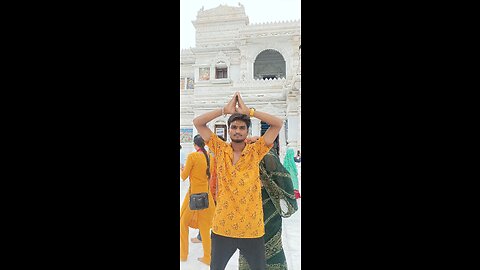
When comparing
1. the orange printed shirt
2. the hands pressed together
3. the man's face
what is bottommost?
the orange printed shirt

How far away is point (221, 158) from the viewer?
3.44 ft

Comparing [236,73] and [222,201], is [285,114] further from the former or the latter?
[222,201]

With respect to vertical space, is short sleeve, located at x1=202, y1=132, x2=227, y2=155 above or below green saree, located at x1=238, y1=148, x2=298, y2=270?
above

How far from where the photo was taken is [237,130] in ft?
3.40

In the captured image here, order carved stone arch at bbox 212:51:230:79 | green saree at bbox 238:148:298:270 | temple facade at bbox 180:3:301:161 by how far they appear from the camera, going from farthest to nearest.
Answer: carved stone arch at bbox 212:51:230:79 → temple facade at bbox 180:3:301:161 → green saree at bbox 238:148:298:270

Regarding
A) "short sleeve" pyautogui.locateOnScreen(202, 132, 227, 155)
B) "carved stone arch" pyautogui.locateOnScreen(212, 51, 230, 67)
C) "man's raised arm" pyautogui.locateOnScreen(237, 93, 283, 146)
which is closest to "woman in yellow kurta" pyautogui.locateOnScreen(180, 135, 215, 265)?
"short sleeve" pyautogui.locateOnScreen(202, 132, 227, 155)

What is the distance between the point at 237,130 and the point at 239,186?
0.71 ft

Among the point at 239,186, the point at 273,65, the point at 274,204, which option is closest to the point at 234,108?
the point at 239,186

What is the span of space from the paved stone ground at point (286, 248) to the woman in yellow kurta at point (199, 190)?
0.03 m

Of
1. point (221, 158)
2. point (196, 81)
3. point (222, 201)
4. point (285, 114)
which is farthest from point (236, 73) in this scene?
point (222, 201)

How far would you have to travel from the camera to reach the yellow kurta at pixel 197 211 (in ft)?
4.29

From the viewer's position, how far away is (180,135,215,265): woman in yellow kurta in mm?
1306

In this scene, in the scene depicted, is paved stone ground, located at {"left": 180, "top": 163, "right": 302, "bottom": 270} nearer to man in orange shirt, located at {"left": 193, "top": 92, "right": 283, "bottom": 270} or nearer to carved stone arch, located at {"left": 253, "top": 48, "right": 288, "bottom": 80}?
man in orange shirt, located at {"left": 193, "top": 92, "right": 283, "bottom": 270}

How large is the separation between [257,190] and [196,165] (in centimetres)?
41
